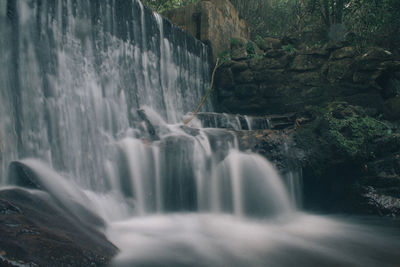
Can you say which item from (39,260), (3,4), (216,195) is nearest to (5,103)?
(3,4)

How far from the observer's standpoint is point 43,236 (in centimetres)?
282

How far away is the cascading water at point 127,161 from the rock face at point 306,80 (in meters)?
4.18

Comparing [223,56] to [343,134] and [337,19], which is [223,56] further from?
[343,134]

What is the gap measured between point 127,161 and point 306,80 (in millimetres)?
6945

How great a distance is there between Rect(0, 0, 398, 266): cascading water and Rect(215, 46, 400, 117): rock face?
418 cm

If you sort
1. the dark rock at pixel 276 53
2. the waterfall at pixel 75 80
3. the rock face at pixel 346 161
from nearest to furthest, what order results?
the waterfall at pixel 75 80
the rock face at pixel 346 161
the dark rock at pixel 276 53

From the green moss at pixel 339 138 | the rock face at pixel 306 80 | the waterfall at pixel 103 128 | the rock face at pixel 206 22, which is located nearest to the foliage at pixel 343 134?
the green moss at pixel 339 138

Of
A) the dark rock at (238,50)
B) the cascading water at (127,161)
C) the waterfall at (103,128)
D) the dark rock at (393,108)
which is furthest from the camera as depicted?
the dark rock at (238,50)

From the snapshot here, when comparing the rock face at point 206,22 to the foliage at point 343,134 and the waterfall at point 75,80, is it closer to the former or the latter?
the waterfall at point 75,80

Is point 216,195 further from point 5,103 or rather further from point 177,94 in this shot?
point 177,94

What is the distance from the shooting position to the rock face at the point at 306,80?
9180mm

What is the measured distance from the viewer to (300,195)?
6.83m

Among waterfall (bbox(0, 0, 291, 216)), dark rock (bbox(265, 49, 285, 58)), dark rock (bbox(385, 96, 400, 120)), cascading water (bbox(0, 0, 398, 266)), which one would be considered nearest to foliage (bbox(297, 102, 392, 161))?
cascading water (bbox(0, 0, 398, 266))

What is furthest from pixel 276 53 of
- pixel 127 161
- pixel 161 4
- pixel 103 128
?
pixel 161 4
